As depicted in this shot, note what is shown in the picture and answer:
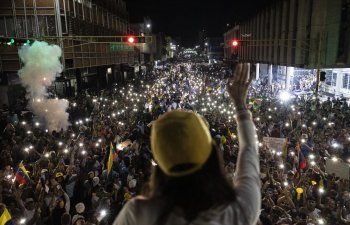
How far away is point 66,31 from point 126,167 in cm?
1952

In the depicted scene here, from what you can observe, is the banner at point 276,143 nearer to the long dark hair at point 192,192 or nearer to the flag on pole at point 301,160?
the flag on pole at point 301,160

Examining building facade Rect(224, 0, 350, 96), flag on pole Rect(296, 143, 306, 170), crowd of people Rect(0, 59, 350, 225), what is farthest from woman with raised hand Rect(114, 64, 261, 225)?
building facade Rect(224, 0, 350, 96)

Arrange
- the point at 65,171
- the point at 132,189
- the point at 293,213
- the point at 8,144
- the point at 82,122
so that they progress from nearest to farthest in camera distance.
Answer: the point at 293,213, the point at 132,189, the point at 65,171, the point at 8,144, the point at 82,122

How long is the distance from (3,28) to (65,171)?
20.0m

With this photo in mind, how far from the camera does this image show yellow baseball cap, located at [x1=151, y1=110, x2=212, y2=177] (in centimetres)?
147

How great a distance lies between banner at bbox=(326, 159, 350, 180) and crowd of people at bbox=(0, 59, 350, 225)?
0.27 ft

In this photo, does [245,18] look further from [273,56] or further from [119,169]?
[119,169]

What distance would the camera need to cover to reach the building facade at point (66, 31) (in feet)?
84.0

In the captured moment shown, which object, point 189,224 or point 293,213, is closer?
point 189,224

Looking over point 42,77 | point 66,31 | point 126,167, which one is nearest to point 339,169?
point 126,167

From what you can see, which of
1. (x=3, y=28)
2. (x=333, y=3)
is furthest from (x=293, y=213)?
(x=3, y=28)

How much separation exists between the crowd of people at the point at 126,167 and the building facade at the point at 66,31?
7.39 metres

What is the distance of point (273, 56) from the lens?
116ft

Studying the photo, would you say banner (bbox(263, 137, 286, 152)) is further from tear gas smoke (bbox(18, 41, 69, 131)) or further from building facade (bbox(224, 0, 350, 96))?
tear gas smoke (bbox(18, 41, 69, 131))
